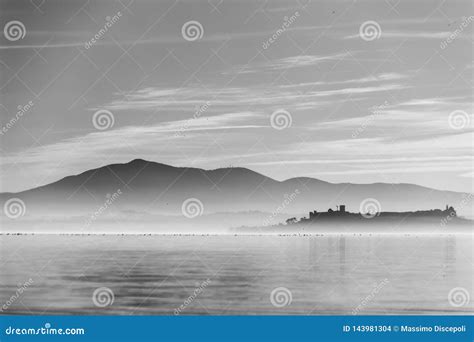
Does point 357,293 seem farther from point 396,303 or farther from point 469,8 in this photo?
point 469,8

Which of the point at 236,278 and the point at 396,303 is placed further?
the point at 236,278

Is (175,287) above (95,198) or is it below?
below

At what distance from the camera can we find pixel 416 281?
1001 inches

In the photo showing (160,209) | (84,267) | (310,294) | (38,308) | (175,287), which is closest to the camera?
(38,308)

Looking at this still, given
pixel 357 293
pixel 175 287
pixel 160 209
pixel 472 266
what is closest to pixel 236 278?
pixel 175 287

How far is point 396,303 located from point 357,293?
2.25m

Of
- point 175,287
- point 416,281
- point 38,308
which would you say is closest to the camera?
point 38,308

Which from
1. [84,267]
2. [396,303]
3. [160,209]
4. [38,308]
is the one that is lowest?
[38,308]

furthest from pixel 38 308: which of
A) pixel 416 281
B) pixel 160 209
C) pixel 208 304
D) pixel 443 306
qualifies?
pixel 160 209

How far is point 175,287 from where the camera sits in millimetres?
23234

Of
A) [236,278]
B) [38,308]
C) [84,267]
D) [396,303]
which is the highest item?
[84,267]

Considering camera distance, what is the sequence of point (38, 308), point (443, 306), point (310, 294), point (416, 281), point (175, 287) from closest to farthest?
point (38, 308)
point (443, 306)
point (310, 294)
point (175, 287)
point (416, 281)

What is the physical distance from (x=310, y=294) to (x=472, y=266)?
14.8 meters

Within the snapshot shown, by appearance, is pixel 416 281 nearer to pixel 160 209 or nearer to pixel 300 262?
pixel 300 262
